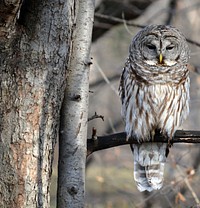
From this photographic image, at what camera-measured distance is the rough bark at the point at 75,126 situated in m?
3.34

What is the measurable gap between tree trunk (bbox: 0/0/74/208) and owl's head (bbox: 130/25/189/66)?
1.91 m

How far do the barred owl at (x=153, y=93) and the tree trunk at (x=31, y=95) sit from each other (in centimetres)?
157

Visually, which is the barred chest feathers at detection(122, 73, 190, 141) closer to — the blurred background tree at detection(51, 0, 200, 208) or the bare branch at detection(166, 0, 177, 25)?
the blurred background tree at detection(51, 0, 200, 208)

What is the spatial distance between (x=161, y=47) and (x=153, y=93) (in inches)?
18.7

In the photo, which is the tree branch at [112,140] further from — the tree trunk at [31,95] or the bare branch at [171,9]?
the bare branch at [171,9]

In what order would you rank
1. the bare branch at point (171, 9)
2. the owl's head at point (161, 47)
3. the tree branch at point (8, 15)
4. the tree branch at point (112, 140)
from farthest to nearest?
the bare branch at point (171, 9) → the owl's head at point (161, 47) → the tree branch at point (112, 140) → the tree branch at point (8, 15)

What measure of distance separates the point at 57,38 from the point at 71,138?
58cm

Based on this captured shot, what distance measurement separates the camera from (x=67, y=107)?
3.36m

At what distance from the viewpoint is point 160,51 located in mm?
4969

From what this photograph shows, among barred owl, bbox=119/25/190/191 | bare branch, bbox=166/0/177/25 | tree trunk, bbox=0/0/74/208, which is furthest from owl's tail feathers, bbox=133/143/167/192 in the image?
bare branch, bbox=166/0/177/25

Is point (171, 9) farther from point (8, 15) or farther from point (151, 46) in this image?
point (8, 15)

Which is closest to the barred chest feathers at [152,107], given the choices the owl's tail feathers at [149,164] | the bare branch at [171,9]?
the owl's tail feathers at [149,164]

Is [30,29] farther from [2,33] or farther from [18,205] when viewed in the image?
[18,205]

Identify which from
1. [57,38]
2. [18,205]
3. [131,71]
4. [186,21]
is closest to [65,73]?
[57,38]
